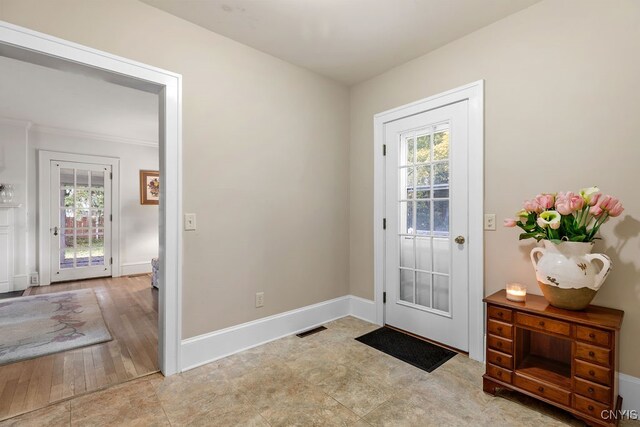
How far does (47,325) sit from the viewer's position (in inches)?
126

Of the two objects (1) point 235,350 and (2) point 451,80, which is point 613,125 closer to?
(2) point 451,80

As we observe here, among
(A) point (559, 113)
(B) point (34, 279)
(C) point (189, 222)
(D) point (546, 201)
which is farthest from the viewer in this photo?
(B) point (34, 279)

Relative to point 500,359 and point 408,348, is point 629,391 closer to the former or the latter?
point 500,359

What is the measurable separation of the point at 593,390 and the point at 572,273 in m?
0.59

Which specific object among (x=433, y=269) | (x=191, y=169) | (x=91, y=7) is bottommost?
(x=433, y=269)

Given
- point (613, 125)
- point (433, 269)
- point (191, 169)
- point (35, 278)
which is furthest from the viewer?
point (35, 278)

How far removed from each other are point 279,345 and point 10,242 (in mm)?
4902

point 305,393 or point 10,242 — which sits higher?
point 10,242

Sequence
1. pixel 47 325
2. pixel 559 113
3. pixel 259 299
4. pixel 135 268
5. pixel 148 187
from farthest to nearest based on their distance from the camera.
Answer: pixel 148 187
pixel 135 268
pixel 47 325
pixel 259 299
pixel 559 113

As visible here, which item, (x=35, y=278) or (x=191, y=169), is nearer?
(x=191, y=169)

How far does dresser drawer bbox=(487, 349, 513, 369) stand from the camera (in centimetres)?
187

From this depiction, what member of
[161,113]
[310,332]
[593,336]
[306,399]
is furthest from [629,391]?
[161,113]

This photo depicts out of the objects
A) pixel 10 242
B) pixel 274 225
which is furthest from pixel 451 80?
pixel 10 242

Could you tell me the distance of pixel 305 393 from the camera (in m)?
1.96
